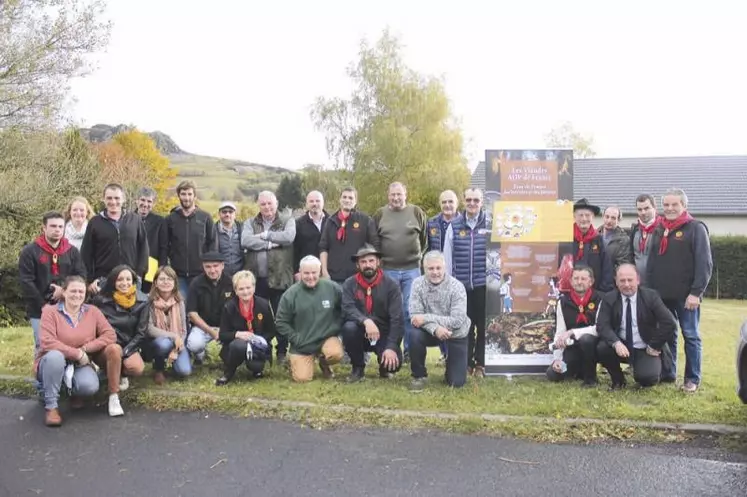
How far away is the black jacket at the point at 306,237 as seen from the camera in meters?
8.23

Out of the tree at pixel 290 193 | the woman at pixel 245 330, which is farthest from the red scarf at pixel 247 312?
the tree at pixel 290 193

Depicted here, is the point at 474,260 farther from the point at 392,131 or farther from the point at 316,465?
the point at 392,131

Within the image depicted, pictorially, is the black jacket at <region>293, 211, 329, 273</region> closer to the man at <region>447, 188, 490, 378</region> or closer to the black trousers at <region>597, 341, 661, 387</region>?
the man at <region>447, 188, 490, 378</region>

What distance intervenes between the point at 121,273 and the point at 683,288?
5866 mm

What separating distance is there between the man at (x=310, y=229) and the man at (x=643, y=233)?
3733mm

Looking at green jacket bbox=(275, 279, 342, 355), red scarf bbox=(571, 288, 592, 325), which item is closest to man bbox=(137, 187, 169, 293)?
green jacket bbox=(275, 279, 342, 355)

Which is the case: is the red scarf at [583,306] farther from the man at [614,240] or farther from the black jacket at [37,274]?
the black jacket at [37,274]

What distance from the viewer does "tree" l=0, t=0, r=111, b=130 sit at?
51.4 ft

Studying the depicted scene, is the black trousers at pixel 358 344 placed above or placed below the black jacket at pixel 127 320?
below

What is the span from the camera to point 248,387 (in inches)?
265

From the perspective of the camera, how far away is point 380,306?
715cm

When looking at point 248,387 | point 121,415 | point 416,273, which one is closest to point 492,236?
point 416,273

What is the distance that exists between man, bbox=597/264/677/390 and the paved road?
1.72m

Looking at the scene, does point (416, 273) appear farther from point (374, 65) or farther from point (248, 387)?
point (374, 65)
